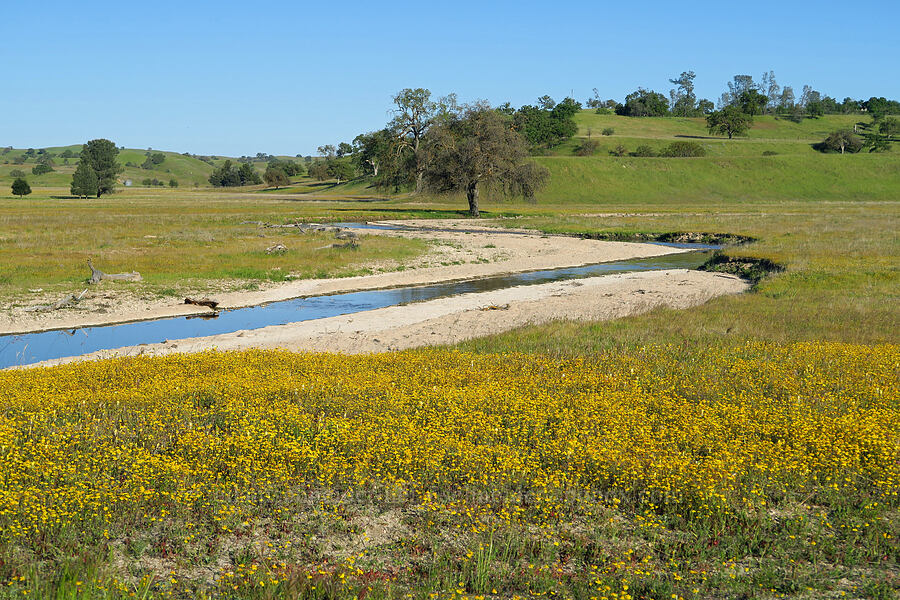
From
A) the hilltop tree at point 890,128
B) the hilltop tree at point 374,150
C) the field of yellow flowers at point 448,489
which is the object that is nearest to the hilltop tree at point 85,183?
the hilltop tree at point 374,150

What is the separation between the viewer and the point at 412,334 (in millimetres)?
21797

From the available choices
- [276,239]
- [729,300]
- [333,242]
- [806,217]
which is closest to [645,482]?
[729,300]

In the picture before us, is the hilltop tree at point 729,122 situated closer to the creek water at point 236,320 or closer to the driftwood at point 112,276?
the creek water at point 236,320

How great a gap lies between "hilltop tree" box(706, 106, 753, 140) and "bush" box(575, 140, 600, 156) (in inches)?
1416

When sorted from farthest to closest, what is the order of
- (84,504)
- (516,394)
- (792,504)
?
(516,394)
(792,504)
(84,504)

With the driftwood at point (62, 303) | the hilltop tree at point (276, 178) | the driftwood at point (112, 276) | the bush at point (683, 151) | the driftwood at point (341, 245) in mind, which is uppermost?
the bush at point (683, 151)

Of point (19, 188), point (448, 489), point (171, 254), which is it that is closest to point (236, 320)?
point (171, 254)

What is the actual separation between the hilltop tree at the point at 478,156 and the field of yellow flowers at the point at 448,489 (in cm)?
5802

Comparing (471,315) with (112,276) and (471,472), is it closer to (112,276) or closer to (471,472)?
(112,276)

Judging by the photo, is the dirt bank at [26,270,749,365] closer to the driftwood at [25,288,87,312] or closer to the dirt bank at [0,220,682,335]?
the dirt bank at [0,220,682,335]

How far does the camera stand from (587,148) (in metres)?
140

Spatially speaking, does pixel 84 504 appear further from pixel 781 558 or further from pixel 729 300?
pixel 729 300

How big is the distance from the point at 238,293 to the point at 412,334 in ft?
37.4

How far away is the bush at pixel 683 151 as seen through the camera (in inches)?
5438
